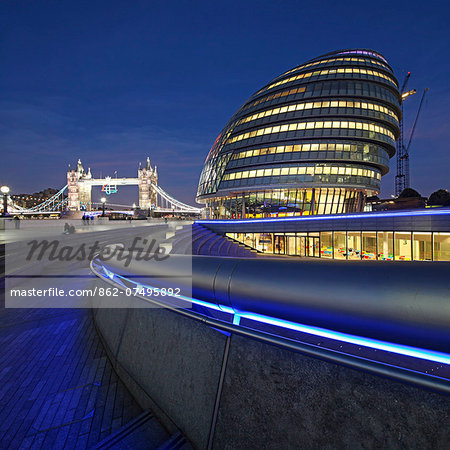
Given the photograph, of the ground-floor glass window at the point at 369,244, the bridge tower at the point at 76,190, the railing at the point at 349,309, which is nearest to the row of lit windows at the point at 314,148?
the ground-floor glass window at the point at 369,244

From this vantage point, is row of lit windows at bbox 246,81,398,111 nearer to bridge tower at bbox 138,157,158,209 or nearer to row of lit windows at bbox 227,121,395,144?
row of lit windows at bbox 227,121,395,144

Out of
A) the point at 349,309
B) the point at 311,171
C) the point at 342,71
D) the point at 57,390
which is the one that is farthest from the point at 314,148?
the point at 349,309

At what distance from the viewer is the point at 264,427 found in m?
1.67

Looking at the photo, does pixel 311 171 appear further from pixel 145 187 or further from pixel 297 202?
pixel 145 187

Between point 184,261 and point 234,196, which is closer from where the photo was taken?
point 184,261

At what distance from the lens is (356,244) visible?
23.8 meters

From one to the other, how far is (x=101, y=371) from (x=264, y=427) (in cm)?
314

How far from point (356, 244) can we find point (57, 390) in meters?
25.0

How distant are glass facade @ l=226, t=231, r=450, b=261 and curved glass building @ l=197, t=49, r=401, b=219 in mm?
12841

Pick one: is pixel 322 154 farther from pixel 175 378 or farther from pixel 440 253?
pixel 175 378

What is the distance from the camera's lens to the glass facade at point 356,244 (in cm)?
1930

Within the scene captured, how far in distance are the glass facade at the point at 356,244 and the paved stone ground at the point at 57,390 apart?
19739mm

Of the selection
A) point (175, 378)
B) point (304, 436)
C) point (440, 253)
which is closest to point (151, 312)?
point (175, 378)

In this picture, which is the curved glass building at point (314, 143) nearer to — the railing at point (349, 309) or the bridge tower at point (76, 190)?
the railing at point (349, 309)
